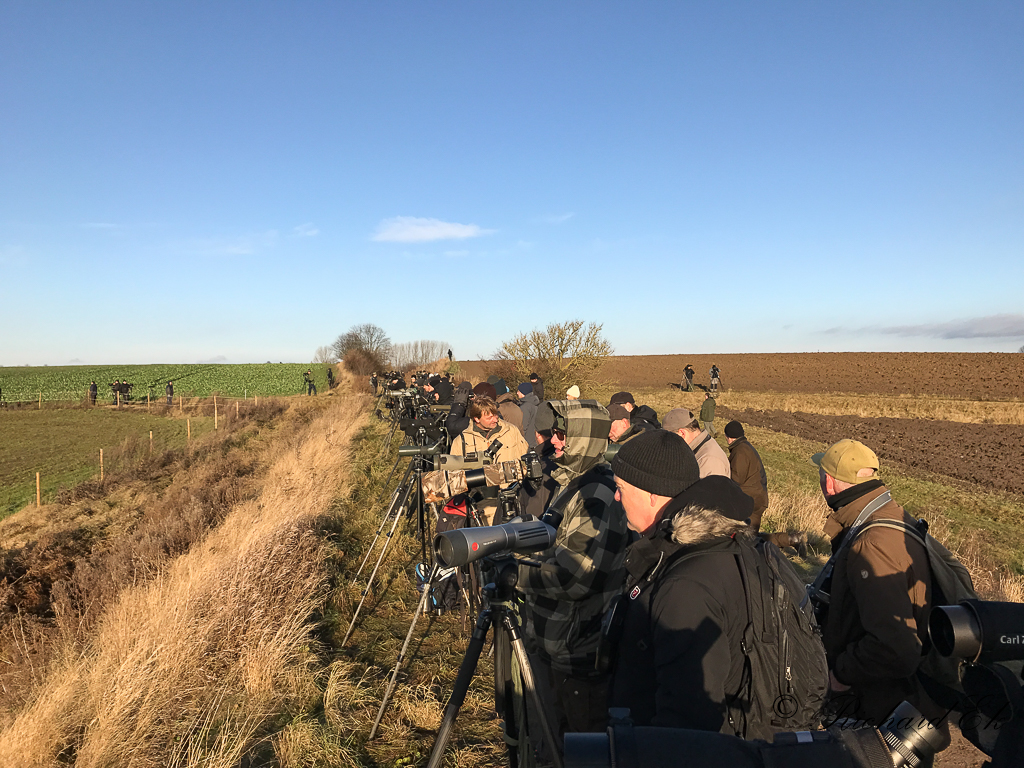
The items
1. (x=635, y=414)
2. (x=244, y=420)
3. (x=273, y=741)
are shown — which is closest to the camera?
(x=273, y=741)

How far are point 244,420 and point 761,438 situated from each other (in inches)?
800

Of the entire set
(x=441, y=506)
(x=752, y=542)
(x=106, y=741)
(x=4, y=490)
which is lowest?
(x=4, y=490)

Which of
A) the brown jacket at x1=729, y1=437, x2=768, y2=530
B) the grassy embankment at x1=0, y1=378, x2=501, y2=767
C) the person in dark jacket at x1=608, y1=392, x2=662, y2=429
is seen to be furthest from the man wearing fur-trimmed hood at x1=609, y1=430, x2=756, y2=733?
the brown jacket at x1=729, y1=437, x2=768, y2=530

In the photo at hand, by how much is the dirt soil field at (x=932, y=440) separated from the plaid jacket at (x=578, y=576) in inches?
563

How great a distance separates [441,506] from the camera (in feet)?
16.8

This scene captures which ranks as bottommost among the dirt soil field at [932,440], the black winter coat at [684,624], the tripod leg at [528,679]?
the dirt soil field at [932,440]

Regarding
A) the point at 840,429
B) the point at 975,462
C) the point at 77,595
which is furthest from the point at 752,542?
the point at 840,429

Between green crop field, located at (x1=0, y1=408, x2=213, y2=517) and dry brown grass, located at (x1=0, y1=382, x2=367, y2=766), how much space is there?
12620mm

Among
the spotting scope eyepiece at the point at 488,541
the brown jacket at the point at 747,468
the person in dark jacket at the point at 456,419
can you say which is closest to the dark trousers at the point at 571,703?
the spotting scope eyepiece at the point at 488,541

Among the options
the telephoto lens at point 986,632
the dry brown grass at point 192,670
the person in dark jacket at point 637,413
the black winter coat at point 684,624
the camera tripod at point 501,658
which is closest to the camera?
the telephoto lens at point 986,632

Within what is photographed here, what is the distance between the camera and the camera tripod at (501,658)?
2061mm

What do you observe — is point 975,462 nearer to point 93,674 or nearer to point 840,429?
point 840,429

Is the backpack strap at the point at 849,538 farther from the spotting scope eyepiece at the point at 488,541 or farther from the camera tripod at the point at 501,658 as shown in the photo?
the spotting scope eyepiece at the point at 488,541

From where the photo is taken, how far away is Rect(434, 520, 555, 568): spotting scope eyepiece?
5.79 feet
